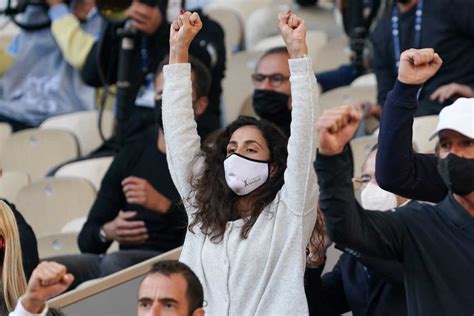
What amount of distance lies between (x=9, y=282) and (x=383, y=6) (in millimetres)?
5603

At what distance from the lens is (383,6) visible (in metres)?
10.8

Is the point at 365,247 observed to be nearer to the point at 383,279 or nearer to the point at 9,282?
the point at 383,279

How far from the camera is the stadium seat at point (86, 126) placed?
10016 mm

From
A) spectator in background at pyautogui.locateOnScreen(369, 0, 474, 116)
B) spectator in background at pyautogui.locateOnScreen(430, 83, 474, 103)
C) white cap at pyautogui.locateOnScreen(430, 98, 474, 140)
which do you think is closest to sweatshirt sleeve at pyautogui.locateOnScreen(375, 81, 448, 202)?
white cap at pyautogui.locateOnScreen(430, 98, 474, 140)

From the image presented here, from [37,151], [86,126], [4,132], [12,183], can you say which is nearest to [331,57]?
[86,126]

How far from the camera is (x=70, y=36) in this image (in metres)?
10.3

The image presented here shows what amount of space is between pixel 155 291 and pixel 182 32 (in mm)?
1308

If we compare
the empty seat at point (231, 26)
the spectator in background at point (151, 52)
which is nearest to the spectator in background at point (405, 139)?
the spectator in background at point (151, 52)

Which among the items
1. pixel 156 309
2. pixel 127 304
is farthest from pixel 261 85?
pixel 156 309

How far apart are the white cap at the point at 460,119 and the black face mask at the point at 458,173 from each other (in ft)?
0.29

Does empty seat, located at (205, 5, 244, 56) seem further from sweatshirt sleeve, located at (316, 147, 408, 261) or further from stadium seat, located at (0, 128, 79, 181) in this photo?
sweatshirt sleeve, located at (316, 147, 408, 261)

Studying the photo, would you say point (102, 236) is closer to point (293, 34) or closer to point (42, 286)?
point (293, 34)

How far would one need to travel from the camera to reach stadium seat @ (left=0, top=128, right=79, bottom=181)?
9.92m

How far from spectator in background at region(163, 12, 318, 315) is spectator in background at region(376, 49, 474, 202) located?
0.99 feet
